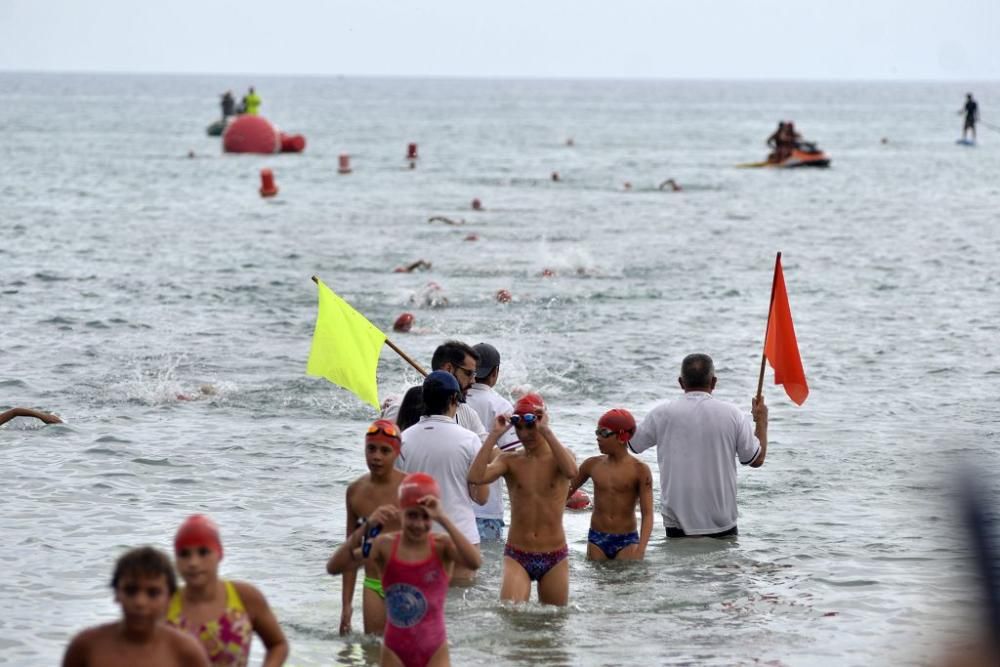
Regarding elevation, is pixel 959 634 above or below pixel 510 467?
below

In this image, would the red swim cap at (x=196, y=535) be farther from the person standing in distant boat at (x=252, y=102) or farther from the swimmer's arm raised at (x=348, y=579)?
the person standing in distant boat at (x=252, y=102)

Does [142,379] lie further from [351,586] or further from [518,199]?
[518,199]

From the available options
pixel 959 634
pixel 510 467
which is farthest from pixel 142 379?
pixel 959 634

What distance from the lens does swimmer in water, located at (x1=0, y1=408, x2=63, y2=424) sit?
500 inches

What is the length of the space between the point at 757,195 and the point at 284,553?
39443mm

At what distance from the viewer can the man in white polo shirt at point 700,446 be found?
9641 millimetres

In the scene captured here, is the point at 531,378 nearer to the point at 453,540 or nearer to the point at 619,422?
the point at 619,422

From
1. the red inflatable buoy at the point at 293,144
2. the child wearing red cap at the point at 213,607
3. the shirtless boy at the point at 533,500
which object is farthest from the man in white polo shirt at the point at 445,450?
the red inflatable buoy at the point at 293,144

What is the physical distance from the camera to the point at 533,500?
8.44m

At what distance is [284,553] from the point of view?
35.0 ft

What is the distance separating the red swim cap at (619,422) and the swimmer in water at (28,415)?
6.18m

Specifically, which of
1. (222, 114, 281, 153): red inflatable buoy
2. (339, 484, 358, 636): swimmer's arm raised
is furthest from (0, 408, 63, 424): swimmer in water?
(222, 114, 281, 153): red inflatable buoy

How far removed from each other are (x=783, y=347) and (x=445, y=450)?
11.2 feet

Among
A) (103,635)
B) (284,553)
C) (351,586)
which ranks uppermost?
(103,635)
